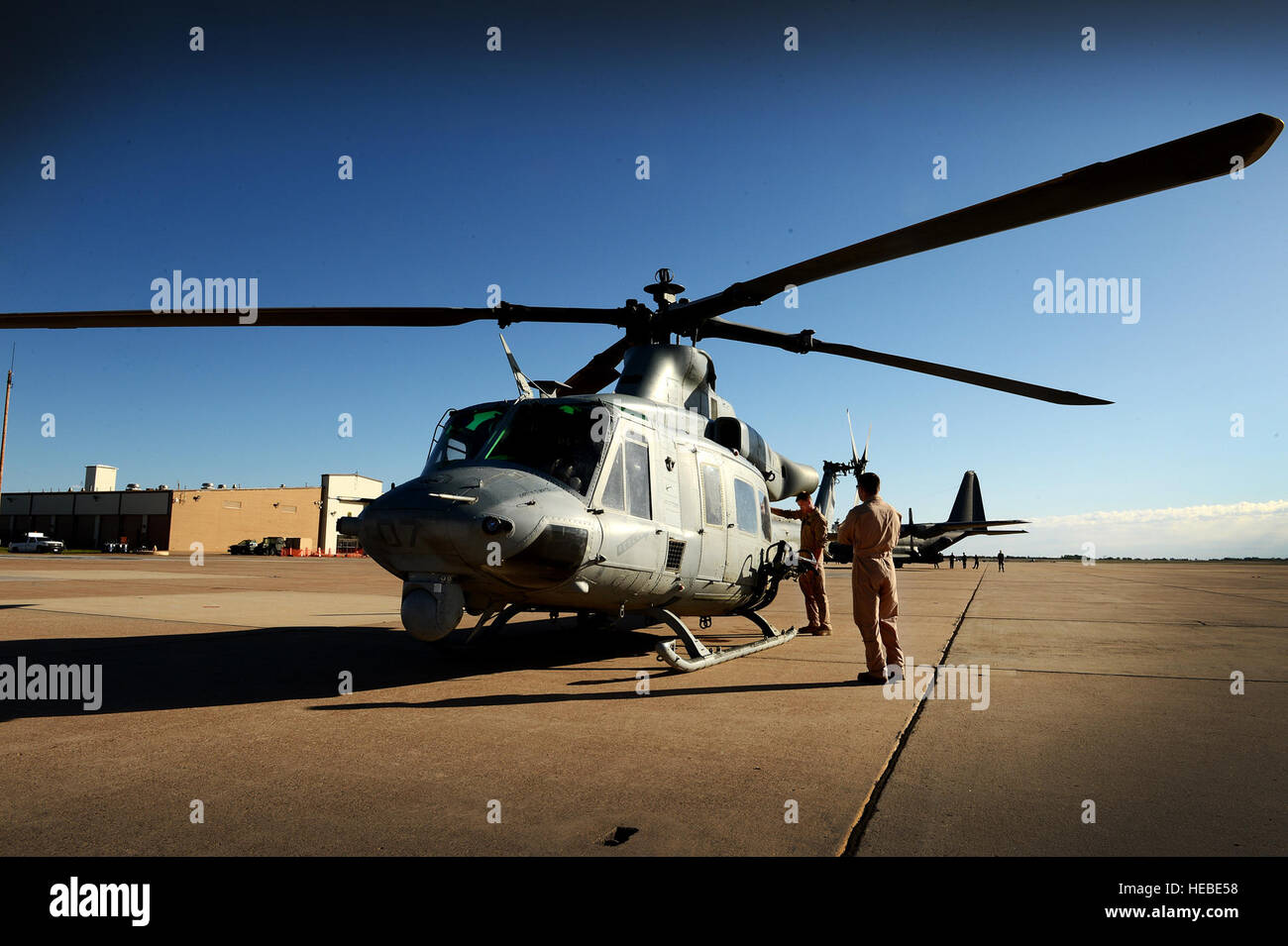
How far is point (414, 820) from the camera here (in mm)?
2957

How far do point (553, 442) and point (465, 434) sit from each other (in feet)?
3.12

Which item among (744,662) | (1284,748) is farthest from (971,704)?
(744,662)

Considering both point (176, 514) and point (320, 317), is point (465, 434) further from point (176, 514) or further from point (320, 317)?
point (176, 514)

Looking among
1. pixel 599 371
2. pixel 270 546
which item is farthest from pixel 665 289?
pixel 270 546

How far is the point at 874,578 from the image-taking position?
21.2 feet

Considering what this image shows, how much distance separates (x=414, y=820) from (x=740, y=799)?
4.76 ft

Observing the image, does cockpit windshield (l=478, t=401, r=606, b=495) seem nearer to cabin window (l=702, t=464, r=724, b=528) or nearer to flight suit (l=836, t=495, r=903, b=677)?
cabin window (l=702, t=464, r=724, b=528)

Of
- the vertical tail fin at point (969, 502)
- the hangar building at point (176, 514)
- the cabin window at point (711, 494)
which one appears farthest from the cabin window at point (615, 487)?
the hangar building at point (176, 514)

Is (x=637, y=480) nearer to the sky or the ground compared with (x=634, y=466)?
nearer to the ground

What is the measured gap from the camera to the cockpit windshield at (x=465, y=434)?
6371 mm

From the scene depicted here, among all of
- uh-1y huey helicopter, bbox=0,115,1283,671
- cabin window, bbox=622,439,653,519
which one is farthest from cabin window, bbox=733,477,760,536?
cabin window, bbox=622,439,653,519

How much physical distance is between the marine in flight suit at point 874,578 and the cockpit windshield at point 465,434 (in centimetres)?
336

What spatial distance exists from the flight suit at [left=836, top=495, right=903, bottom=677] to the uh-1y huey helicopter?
1518mm
